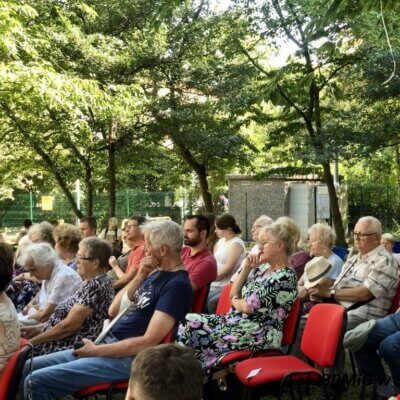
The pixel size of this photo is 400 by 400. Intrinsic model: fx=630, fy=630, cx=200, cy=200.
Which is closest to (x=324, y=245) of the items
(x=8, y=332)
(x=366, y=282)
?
(x=366, y=282)

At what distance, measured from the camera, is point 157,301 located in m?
3.65

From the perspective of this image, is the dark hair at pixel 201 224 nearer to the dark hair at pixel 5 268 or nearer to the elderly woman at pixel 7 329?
the dark hair at pixel 5 268

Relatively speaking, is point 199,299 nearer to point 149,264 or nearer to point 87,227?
point 149,264

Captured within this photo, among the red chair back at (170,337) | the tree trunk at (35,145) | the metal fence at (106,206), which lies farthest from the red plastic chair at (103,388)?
the metal fence at (106,206)

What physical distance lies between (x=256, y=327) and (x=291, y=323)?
26 cm

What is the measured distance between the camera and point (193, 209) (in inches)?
914

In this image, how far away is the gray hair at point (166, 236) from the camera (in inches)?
152

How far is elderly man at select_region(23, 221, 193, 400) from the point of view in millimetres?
3520

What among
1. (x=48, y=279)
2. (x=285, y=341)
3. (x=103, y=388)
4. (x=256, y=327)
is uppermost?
(x=48, y=279)

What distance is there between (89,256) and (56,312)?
444mm

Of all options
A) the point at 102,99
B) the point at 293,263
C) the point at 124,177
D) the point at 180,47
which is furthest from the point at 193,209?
the point at 293,263

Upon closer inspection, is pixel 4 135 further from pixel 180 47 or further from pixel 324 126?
pixel 324 126

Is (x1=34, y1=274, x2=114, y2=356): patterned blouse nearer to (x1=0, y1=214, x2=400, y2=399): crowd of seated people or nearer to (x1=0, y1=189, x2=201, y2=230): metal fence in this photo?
(x1=0, y1=214, x2=400, y2=399): crowd of seated people

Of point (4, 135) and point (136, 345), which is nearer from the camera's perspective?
point (136, 345)
